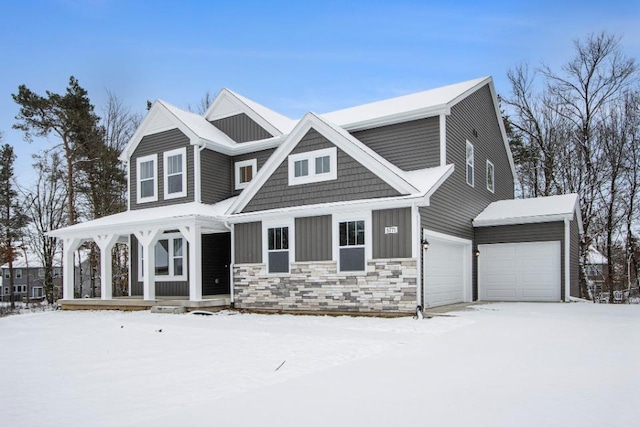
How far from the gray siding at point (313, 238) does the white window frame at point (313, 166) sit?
3.53 feet

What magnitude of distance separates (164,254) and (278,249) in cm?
560

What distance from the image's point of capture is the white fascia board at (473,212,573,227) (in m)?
15.8

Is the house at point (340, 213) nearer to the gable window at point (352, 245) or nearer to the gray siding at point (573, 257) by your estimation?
the gable window at point (352, 245)

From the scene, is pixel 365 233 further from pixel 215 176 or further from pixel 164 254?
pixel 164 254

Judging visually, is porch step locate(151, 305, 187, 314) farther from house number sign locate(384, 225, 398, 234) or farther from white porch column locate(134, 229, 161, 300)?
house number sign locate(384, 225, 398, 234)

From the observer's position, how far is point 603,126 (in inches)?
966

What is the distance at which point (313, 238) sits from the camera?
45.6 ft

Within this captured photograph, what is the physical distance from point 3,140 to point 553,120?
32.0 meters

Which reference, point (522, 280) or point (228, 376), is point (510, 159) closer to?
point (522, 280)

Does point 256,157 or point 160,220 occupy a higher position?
point 256,157

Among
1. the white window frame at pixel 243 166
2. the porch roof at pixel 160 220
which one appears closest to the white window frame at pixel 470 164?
the white window frame at pixel 243 166

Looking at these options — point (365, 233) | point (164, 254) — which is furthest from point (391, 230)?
point (164, 254)

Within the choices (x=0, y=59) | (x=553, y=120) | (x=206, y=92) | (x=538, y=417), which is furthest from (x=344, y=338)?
(x=206, y=92)

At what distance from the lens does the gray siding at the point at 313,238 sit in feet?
44.8
